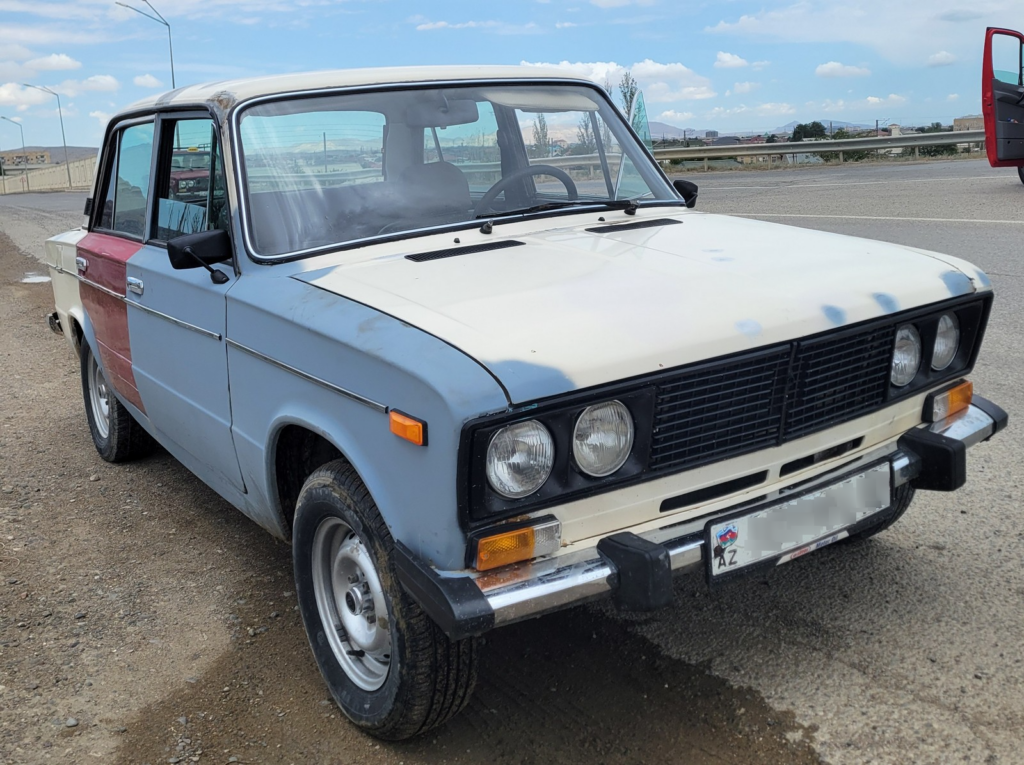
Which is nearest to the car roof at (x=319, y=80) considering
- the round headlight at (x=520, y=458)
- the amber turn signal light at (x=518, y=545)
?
the round headlight at (x=520, y=458)

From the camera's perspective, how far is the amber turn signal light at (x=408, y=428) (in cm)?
227

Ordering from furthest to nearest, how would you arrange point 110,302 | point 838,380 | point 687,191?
point 110,302, point 687,191, point 838,380

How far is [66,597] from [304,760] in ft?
5.28

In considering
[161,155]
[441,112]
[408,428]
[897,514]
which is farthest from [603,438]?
[161,155]

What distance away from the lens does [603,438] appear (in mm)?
2408

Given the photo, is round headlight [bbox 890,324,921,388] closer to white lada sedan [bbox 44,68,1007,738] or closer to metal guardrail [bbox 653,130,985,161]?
white lada sedan [bbox 44,68,1007,738]

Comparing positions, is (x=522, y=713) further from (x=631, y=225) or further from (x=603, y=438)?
(x=631, y=225)

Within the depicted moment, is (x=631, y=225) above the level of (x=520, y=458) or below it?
above

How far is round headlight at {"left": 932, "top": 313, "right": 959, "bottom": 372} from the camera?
3.12 metres

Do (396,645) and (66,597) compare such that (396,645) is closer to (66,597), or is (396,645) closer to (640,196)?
(66,597)

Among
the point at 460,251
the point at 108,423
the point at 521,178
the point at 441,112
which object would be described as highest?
the point at 441,112

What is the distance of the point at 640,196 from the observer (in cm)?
408

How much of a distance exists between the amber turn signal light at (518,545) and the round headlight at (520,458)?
0.29ft

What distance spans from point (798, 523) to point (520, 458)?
0.89 m
